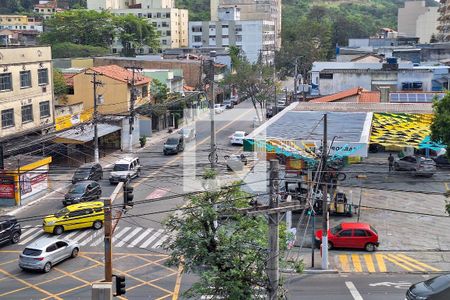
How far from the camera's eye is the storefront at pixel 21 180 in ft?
105

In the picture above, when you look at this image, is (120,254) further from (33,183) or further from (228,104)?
(228,104)

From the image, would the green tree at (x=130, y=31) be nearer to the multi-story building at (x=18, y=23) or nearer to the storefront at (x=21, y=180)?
the multi-story building at (x=18, y=23)

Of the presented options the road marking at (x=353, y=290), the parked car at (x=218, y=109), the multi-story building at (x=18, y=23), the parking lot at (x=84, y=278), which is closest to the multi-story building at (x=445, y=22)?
the parked car at (x=218, y=109)

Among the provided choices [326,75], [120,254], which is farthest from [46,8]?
[120,254]

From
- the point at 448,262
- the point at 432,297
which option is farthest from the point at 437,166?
the point at 432,297

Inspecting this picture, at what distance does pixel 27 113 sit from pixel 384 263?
89.6 feet

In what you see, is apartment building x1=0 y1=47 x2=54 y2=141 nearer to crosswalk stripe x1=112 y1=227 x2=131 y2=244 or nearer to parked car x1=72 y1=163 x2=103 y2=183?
parked car x1=72 y1=163 x2=103 y2=183

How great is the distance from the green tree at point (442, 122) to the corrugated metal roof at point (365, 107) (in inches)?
456

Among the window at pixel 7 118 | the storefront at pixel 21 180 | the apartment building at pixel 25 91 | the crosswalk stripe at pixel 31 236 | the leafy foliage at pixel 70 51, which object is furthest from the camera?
the leafy foliage at pixel 70 51

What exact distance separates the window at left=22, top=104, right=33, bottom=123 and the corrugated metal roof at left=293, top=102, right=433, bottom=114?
17958mm

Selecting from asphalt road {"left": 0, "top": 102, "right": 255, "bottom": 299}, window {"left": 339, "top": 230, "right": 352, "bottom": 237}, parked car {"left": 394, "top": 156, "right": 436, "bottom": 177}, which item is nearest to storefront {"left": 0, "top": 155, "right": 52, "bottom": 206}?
asphalt road {"left": 0, "top": 102, "right": 255, "bottom": 299}

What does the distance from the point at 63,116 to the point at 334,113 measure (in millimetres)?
20954

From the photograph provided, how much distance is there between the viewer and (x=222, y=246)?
15117 millimetres

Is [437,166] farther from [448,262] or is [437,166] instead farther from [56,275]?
[56,275]
